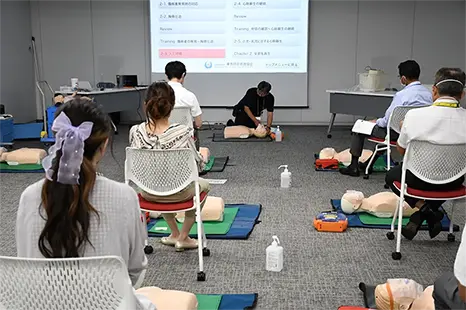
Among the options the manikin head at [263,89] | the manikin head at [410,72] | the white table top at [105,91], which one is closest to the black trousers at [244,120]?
the manikin head at [263,89]

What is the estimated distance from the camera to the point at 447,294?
185 centimetres

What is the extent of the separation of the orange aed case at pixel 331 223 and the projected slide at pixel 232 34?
17.2 ft

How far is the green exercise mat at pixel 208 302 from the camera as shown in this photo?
8.59 feet

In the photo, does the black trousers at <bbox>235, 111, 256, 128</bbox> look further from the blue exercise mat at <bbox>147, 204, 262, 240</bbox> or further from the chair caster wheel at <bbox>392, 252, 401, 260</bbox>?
the chair caster wheel at <bbox>392, 252, 401, 260</bbox>

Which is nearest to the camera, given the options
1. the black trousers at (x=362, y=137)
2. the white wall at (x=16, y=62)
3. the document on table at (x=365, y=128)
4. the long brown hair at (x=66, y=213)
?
the long brown hair at (x=66, y=213)

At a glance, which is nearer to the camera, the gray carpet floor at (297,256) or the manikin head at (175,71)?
the gray carpet floor at (297,256)

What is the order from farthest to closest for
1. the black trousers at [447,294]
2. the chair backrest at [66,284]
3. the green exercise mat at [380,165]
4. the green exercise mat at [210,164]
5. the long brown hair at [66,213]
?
the green exercise mat at [210,164] → the green exercise mat at [380,165] → the black trousers at [447,294] → the long brown hair at [66,213] → the chair backrest at [66,284]

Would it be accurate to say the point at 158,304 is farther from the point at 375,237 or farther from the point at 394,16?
the point at 394,16

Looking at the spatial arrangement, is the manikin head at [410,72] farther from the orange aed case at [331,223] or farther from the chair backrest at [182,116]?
the chair backrest at [182,116]

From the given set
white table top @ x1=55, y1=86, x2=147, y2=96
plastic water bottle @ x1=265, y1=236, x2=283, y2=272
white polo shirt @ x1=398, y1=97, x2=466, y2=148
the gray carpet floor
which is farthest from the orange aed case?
white table top @ x1=55, y1=86, x2=147, y2=96

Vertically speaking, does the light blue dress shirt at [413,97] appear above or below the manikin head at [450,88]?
below

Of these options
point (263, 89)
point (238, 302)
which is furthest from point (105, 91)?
point (238, 302)

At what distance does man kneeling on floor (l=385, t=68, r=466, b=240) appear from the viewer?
3.05 metres

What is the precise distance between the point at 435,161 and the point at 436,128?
19cm
